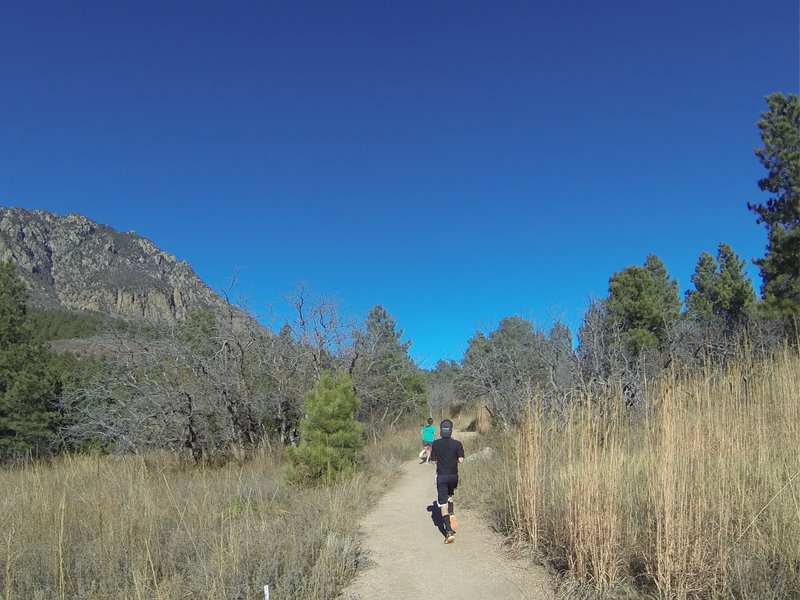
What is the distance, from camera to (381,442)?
17.4 metres

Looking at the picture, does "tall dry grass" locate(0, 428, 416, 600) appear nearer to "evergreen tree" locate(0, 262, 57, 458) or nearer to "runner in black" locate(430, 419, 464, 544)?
"runner in black" locate(430, 419, 464, 544)

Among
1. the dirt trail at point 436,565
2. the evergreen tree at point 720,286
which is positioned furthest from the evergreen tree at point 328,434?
the evergreen tree at point 720,286

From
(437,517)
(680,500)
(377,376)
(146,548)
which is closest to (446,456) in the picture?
(437,517)

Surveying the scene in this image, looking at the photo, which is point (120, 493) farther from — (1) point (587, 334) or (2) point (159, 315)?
(1) point (587, 334)

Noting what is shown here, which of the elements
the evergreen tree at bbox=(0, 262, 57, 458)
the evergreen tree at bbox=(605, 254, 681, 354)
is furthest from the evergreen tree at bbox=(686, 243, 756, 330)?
the evergreen tree at bbox=(0, 262, 57, 458)

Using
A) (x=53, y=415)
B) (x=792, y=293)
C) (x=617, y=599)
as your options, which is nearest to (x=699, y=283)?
→ (x=792, y=293)

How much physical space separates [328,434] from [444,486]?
3962 mm

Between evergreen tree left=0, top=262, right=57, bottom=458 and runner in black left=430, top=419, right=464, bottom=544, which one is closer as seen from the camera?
runner in black left=430, top=419, right=464, bottom=544

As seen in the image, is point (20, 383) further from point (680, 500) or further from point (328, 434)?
point (680, 500)

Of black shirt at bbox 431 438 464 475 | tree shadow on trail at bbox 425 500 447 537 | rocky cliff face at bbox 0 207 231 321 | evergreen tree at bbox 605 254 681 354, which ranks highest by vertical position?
rocky cliff face at bbox 0 207 231 321

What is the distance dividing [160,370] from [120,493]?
850 cm

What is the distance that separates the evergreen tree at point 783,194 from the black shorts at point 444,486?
52.6 ft

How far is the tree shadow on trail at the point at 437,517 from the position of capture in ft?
22.2

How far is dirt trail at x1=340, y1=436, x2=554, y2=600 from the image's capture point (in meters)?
4.77
